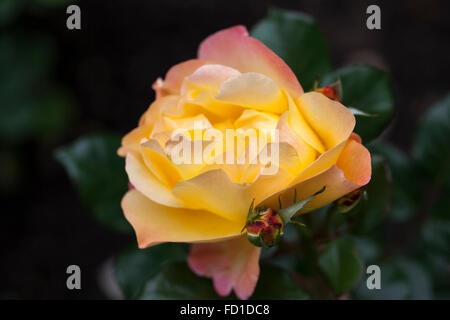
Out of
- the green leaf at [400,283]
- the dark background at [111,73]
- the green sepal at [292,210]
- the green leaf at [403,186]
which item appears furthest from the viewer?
the dark background at [111,73]

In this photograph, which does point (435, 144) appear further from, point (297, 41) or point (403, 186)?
point (297, 41)

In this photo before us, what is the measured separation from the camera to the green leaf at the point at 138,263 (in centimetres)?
81

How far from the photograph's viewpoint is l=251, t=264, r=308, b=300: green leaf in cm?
57

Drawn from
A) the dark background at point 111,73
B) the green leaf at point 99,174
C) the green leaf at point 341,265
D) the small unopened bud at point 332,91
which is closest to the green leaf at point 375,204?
the green leaf at point 341,265

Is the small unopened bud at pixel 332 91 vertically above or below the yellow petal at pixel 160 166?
above

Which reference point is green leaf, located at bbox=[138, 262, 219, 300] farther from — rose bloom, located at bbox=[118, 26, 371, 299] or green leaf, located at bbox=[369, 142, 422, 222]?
green leaf, located at bbox=[369, 142, 422, 222]

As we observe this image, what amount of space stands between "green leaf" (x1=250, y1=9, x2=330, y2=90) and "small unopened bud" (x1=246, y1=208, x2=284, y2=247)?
26cm

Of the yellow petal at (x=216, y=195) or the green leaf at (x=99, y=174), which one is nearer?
the yellow petal at (x=216, y=195)

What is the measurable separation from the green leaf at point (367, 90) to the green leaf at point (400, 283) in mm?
279

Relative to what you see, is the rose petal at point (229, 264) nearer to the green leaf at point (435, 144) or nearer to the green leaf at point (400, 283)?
the green leaf at point (400, 283)

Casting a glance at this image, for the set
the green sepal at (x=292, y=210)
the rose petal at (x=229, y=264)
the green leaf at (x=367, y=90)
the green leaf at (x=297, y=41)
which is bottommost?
the rose petal at (x=229, y=264)

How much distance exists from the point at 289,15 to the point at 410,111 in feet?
3.61

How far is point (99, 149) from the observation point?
801mm

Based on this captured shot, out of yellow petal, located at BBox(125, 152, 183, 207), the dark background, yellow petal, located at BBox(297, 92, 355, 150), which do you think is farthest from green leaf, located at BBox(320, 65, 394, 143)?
the dark background
